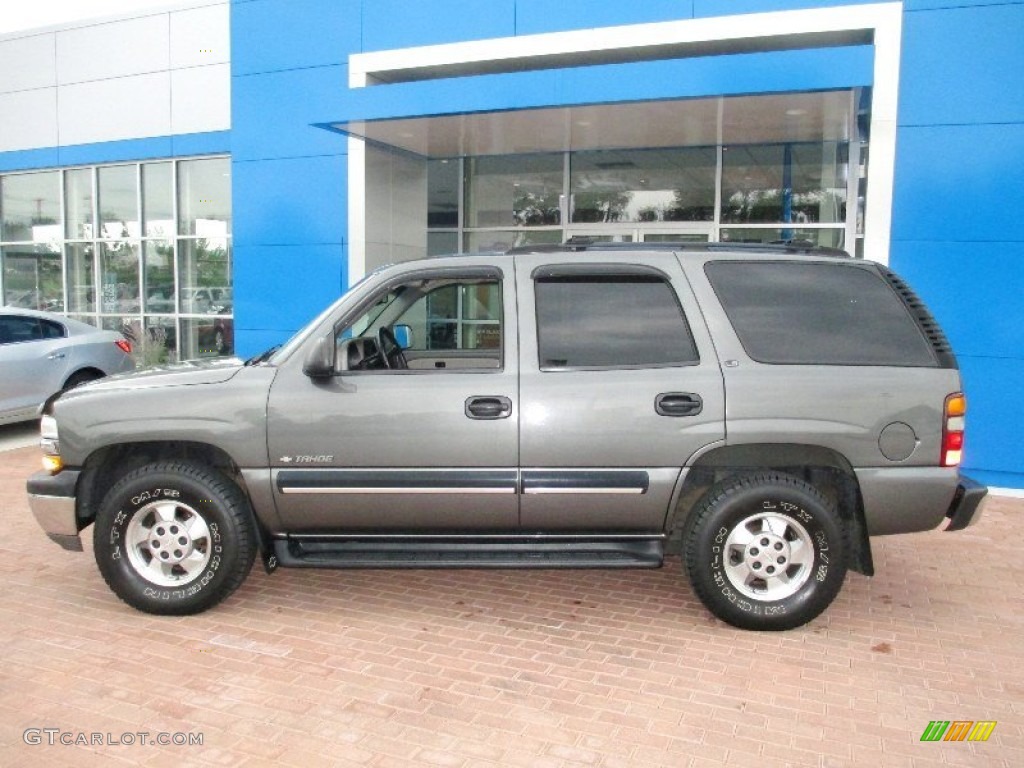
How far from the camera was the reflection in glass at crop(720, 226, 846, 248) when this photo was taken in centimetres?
1085

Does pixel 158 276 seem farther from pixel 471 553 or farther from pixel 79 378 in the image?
pixel 471 553

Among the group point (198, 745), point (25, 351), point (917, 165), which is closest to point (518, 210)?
point (917, 165)

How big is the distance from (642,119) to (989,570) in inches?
230

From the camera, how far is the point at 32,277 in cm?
1634

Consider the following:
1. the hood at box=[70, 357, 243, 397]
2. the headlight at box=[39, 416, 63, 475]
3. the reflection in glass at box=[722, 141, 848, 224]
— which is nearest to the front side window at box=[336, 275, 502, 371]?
the hood at box=[70, 357, 243, 397]

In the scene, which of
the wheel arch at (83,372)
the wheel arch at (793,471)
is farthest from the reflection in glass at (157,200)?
the wheel arch at (793,471)

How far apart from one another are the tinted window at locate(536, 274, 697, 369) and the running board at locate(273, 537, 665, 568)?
96 centimetres

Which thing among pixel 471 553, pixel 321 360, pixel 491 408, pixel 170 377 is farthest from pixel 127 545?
pixel 491 408

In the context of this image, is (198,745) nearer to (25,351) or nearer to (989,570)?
(989,570)

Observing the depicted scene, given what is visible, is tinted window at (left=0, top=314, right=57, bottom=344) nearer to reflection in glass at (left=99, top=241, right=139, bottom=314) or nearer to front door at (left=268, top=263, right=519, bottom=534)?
reflection in glass at (left=99, top=241, right=139, bottom=314)

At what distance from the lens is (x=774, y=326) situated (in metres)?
4.62

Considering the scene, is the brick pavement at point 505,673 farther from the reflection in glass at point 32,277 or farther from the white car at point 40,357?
the reflection in glass at point 32,277

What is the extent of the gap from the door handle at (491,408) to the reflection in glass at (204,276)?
10463 mm

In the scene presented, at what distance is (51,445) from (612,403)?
3080 mm
